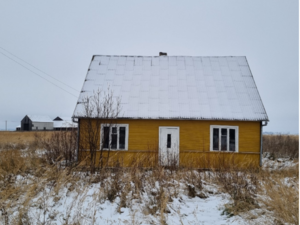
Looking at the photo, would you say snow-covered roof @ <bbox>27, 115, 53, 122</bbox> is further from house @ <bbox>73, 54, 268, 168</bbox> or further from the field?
the field

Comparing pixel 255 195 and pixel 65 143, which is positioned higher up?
pixel 65 143

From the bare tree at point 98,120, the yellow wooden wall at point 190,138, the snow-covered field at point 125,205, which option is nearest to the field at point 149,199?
the snow-covered field at point 125,205

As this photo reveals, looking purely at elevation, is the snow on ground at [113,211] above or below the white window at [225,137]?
below

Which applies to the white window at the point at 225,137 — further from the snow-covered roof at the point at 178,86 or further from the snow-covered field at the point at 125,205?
the snow-covered field at the point at 125,205

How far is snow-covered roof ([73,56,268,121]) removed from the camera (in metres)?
12.3

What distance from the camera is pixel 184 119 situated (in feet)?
39.6

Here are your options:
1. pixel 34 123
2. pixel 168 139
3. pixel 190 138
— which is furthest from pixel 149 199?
pixel 34 123

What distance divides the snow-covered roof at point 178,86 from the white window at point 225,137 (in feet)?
1.91

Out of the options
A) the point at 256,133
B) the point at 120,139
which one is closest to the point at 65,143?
the point at 120,139

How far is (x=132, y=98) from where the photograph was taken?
13164mm

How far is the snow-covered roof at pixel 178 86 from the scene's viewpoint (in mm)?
12344

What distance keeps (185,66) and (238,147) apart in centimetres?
616

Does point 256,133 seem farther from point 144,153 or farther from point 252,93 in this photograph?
point 144,153

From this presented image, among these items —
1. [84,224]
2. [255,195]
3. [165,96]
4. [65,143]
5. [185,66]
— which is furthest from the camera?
[185,66]
